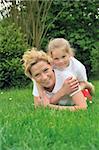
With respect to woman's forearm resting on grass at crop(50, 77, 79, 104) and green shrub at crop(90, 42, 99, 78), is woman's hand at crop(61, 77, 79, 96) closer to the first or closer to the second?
woman's forearm resting on grass at crop(50, 77, 79, 104)

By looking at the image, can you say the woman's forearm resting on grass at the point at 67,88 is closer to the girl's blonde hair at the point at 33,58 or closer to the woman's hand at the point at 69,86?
the woman's hand at the point at 69,86

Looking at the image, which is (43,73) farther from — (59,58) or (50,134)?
(50,134)

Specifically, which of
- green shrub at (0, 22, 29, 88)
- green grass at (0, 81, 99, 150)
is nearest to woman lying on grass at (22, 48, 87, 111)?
green grass at (0, 81, 99, 150)

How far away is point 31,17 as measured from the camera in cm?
1169

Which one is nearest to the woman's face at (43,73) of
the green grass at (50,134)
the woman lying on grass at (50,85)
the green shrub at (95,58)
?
the woman lying on grass at (50,85)

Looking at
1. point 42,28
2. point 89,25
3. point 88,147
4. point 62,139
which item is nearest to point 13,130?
point 62,139

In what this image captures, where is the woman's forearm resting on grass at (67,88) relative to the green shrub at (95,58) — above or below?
above

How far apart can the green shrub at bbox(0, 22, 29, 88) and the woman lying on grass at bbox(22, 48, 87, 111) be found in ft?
14.5

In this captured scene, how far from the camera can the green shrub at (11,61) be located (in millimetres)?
9172

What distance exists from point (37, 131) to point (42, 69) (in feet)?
5.83

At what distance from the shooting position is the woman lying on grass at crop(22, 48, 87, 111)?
4449 millimetres

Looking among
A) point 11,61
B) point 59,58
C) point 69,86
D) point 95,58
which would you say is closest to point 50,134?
point 69,86

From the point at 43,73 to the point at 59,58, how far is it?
0.34m

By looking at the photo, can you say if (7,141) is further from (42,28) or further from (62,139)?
(42,28)
